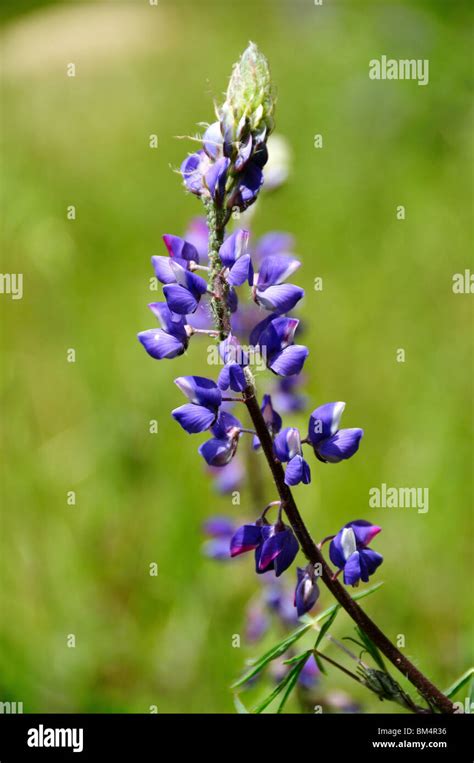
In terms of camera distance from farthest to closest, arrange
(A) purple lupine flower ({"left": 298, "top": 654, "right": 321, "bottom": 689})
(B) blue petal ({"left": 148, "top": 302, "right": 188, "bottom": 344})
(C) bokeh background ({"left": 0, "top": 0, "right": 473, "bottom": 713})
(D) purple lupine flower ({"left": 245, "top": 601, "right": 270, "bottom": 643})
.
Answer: (C) bokeh background ({"left": 0, "top": 0, "right": 473, "bottom": 713}) < (D) purple lupine flower ({"left": 245, "top": 601, "right": 270, "bottom": 643}) < (A) purple lupine flower ({"left": 298, "top": 654, "right": 321, "bottom": 689}) < (B) blue petal ({"left": 148, "top": 302, "right": 188, "bottom": 344})

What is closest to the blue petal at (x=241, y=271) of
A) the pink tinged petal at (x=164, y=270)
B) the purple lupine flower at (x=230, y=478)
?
the pink tinged petal at (x=164, y=270)

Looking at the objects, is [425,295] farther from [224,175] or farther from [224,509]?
[224,175]

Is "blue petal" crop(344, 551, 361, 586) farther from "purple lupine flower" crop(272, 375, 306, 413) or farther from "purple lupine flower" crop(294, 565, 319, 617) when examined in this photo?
"purple lupine flower" crop(272, 375, 306, 413)

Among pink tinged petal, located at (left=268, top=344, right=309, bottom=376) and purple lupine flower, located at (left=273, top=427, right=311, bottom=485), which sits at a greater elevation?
pink tinged petal, located at (left=268, top=344, right=309, bottom=376)

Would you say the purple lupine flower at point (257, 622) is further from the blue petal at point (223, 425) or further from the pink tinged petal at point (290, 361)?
the pink tinged petal at point (290, 361)

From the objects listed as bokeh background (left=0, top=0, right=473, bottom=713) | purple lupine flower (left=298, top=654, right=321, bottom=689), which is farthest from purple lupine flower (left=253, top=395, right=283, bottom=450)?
purple lupine flower (left=298, top=654, right=321, bottom=689)

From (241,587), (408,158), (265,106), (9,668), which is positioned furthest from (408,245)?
(265,106)

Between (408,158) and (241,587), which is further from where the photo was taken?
(408,158)
